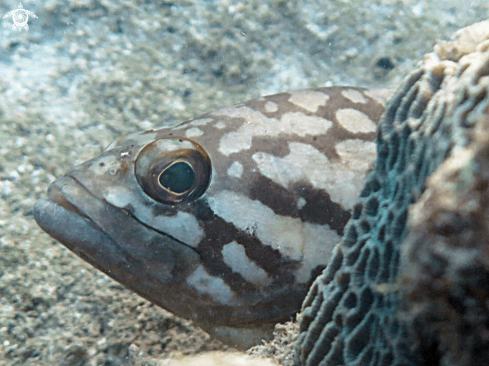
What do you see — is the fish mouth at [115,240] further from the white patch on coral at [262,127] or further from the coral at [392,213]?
the coral at [392,213]

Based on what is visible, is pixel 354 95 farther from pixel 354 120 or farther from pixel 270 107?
pixel 270 107

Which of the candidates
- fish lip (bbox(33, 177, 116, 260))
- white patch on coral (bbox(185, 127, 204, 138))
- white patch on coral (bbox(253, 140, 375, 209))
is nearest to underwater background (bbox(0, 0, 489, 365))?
fish lip (bbox(33, 177, 116, 260))

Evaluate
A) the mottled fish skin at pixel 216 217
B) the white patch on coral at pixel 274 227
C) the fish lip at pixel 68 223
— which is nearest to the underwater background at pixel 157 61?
the fish lip at pixel 68 223

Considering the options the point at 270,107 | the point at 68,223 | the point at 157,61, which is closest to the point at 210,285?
the point at 68,223

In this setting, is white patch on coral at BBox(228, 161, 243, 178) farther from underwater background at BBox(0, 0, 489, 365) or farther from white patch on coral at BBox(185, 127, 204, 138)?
underwater background at BBox(0, 0, 489, 365)

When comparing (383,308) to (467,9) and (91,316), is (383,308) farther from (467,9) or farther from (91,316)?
(467,9)

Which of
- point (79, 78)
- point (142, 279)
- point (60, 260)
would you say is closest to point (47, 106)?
point (79, 78)
